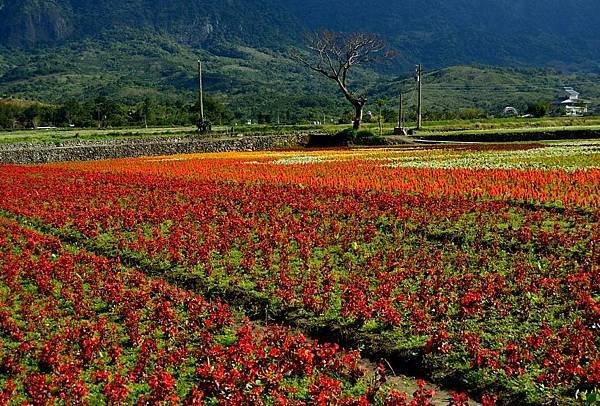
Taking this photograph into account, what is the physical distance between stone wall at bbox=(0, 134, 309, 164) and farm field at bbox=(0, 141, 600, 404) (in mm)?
→ 24161

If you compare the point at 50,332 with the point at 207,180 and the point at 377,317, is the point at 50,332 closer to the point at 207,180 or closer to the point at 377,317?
the point at 377,317

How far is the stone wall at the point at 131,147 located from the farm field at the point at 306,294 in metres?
24.2

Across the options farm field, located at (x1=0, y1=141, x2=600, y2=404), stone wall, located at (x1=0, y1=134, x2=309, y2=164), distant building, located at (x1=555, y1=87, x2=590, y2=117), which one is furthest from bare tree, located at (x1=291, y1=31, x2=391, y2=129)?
distant building, located at (x1=555, y1=87, x2=590, y2=117)


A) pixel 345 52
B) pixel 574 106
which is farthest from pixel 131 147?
pixel 574 106

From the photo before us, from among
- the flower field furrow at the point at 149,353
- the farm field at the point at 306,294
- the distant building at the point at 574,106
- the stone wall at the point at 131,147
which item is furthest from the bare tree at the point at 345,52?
the flower field furrow at the point at 149,353

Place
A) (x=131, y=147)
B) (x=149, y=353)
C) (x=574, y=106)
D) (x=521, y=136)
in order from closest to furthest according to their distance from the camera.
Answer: (x=149, y=353) → (x=131, y=147) → (x=521, y=136) → (x=574, y=106)

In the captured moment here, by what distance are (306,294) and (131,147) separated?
128 ft

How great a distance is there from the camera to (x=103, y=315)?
987 centimetres

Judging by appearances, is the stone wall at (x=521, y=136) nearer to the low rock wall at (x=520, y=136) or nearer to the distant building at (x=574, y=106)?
the low rock wall at (x=520, y=136)

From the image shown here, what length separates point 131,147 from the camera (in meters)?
46.9

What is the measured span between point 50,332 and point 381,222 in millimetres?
8154

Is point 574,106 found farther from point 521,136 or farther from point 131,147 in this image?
point 131,147

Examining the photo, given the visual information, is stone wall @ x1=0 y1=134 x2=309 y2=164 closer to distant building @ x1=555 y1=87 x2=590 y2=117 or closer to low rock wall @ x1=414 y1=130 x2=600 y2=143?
low rock wall @ x1=414 y1=130 x2=600 y2=143

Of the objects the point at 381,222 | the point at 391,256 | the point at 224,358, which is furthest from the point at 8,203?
the point at 224,358
